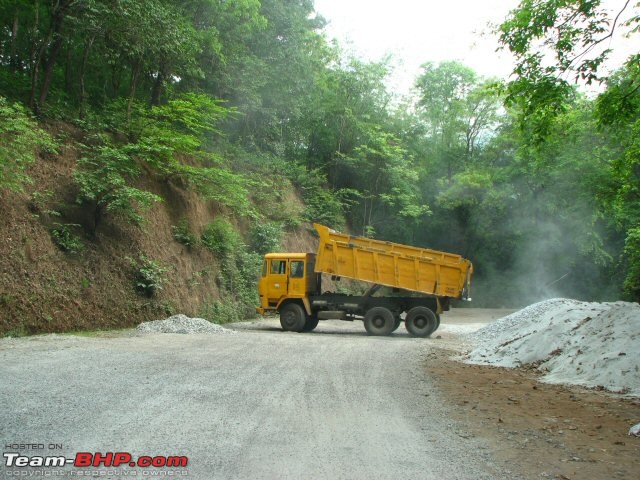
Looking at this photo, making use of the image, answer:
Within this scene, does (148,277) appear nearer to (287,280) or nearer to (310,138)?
(287,280)

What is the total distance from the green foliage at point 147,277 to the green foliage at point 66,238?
194cm

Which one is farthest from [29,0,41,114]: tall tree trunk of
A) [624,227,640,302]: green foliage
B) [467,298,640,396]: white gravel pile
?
[624,227,640,302]: green foliage

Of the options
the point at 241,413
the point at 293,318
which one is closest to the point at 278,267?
the point at 293,318

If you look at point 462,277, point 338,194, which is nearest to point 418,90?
point 338,194

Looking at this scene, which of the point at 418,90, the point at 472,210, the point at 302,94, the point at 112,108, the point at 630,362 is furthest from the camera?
the point at 418,90

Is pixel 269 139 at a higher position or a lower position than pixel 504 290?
higher

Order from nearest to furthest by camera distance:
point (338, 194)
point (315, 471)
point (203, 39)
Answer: point (315, 471), point (203, 39), point (338, 194)

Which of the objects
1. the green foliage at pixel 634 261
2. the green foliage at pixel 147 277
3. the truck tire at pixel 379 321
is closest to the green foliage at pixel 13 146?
the green foliage at pixel 147 277

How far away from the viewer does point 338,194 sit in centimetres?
3344

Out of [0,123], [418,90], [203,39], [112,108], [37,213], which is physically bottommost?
[37,213]

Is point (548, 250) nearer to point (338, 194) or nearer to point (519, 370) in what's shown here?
point (338, 194)

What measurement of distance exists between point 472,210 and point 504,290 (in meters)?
6.52

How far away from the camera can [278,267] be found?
57.4 feet

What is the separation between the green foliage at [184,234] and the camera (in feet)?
61.4
